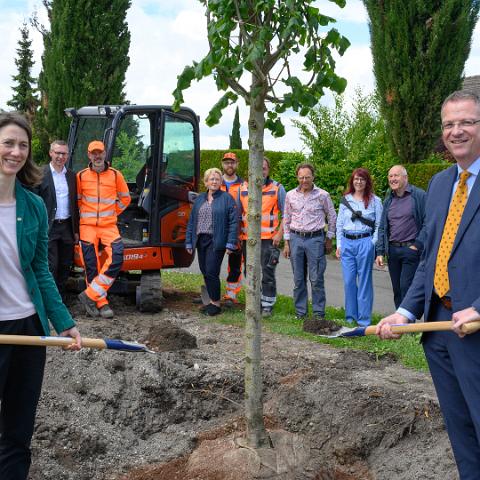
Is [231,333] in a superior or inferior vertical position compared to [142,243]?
inferior

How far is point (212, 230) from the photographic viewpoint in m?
8.95

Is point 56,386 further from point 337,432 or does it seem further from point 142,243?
point 142,243

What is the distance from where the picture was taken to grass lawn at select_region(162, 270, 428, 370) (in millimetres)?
6688

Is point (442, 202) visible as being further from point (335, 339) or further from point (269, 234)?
point (269, 234)

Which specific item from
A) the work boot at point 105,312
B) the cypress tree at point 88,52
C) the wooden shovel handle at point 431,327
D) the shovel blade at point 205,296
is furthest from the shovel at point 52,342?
the cypress tree at point 88,52

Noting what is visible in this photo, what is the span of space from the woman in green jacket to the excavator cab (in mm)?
5608

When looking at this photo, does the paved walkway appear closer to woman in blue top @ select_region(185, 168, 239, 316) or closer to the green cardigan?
woman in blue top @ select_region(185, 168, 239, 316)

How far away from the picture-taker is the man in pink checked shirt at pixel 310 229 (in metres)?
8.37

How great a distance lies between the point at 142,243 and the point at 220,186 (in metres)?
1.34

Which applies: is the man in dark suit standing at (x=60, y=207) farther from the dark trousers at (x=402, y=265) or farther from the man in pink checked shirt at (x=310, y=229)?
the dark trousers at (x=402, y=265)

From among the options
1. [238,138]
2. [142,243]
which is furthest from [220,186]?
[238,138]

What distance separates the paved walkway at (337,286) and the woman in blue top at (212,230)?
7.13 ft

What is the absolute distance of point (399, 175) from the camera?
774cm

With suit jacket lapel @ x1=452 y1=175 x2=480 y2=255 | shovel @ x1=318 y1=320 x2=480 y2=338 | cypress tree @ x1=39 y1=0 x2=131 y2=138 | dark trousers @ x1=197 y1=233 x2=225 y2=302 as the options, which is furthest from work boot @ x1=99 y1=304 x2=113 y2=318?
cypress tree @ x1=39 y1=0 x2=131 y2=138
